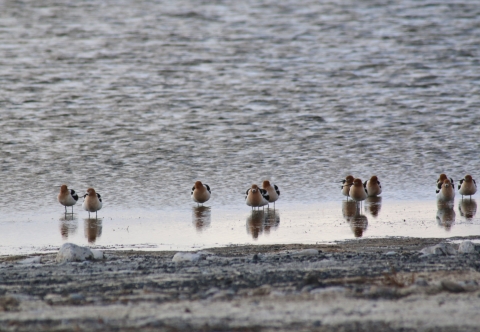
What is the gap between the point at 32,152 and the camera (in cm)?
1858

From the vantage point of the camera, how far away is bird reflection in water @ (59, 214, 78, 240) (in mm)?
11566

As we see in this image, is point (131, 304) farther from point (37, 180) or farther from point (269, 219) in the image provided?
point (37, 180)

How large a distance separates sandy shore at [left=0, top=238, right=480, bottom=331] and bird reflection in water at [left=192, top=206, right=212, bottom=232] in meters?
3.56

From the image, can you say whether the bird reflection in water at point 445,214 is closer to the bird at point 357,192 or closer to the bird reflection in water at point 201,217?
the bird at point 357,192

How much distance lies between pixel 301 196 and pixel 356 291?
8.79 m

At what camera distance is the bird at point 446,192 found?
13.8 meters

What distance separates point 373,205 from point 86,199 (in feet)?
15.7

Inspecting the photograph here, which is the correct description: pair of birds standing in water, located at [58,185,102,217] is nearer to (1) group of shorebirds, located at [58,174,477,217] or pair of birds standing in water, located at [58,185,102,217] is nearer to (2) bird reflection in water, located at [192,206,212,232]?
(1) group of shorebirds, located at [58,174,477,217]

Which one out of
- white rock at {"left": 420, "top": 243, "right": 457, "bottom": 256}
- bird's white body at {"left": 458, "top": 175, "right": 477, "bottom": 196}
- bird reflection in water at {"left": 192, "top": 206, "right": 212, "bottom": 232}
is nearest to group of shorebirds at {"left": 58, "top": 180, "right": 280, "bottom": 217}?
bird reflection in water at {"left": 192, "top": 206, "right": 212, "bottom": 232}

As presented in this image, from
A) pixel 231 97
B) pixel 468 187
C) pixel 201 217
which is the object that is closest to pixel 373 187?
pixel 468 187

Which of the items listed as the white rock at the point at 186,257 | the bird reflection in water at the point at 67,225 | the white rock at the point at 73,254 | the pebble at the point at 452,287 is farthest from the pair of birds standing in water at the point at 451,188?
the pebble at the point at 452,287

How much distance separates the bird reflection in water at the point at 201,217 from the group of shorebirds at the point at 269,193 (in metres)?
0.62

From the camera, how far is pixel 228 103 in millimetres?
23250

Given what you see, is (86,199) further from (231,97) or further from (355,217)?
(231,97)
